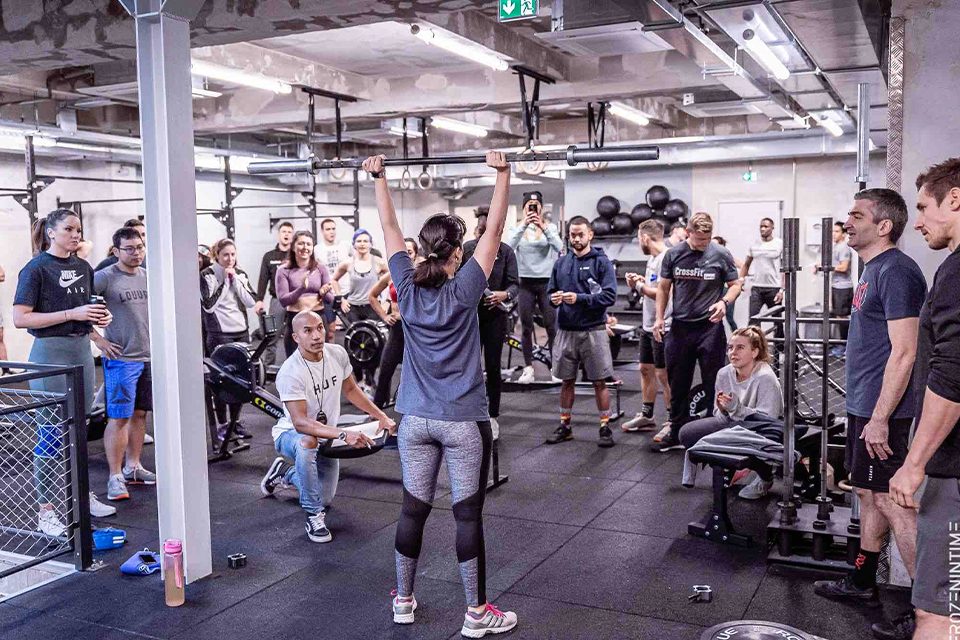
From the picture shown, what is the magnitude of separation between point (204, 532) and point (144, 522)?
0.95 metres

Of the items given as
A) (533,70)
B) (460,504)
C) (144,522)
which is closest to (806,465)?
(460,504)

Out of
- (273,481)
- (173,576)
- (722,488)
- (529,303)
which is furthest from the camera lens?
(529,303)

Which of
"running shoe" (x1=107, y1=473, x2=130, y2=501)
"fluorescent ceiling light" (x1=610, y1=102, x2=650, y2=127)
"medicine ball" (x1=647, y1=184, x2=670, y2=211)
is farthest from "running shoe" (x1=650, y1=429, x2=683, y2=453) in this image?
"medicine ball" (x1=647, y1=184, x2=670, y2=211)

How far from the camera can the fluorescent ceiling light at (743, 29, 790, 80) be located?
4410 millimetres

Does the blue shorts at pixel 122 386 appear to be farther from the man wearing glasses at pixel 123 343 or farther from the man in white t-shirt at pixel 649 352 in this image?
the man in white t-shirt at pixel 649 352

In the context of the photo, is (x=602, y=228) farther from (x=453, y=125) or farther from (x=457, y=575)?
(x=457, y=575)

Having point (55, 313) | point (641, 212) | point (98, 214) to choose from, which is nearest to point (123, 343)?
point (55, 313)

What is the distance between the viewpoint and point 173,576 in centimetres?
320

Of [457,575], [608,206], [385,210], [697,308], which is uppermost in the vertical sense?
[608,206]

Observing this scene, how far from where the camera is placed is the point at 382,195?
119 inches

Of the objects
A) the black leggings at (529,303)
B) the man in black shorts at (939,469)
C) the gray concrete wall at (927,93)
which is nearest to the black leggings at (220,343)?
the black leggings at (529,303)

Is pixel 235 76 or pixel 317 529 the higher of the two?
pixel 235 76

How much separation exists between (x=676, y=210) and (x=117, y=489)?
9.00 metres

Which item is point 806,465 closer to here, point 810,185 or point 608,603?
point 608,603
